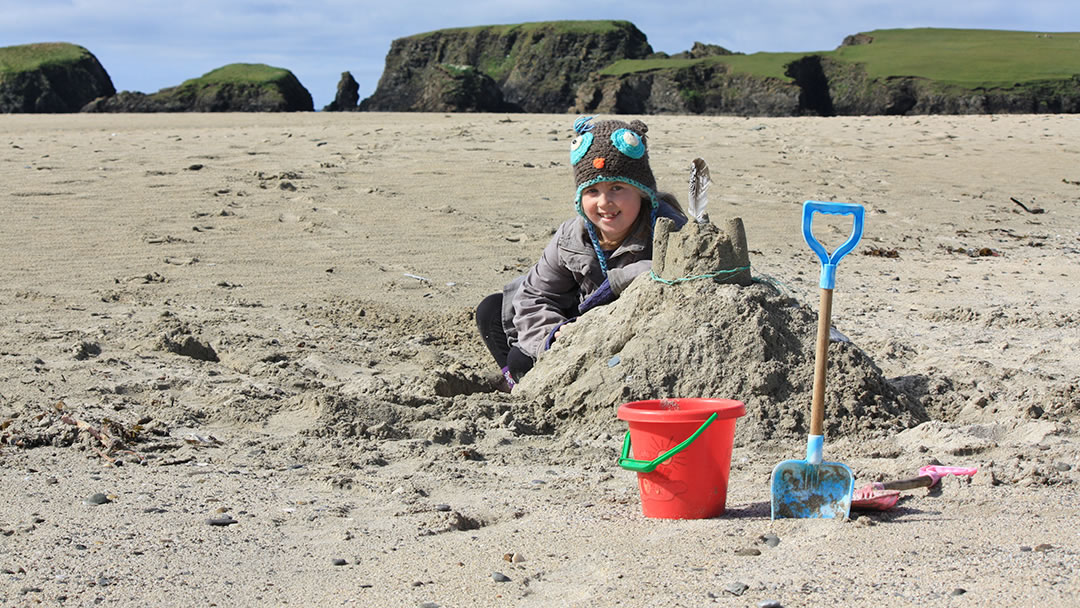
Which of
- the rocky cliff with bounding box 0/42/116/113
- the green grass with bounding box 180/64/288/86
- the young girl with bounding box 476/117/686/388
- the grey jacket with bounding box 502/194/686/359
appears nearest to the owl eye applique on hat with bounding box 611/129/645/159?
the young girl with bounding box 476/117/686/388

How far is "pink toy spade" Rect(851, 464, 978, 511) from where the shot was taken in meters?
2.62

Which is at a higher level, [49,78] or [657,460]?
[49,78]

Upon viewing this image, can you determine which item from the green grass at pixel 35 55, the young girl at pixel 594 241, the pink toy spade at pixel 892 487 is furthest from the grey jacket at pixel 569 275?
the green grass at pixel 35 55

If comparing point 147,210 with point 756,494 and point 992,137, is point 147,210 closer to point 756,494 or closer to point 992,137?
point 756,494

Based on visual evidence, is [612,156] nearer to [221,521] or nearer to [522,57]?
[221,521]

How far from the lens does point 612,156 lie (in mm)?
4082

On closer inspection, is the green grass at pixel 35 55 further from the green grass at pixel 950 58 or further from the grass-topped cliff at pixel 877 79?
the green grass at pixel 950 58

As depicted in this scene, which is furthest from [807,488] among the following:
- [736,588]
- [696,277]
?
[696,277]

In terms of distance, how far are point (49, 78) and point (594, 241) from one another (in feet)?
102

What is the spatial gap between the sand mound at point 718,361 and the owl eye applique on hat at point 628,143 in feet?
1.38

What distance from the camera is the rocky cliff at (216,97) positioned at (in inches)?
1119

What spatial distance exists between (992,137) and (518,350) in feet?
32.3

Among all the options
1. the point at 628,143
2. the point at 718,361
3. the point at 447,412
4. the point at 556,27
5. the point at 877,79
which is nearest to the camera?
the point at 718,361

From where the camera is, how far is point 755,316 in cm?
370
